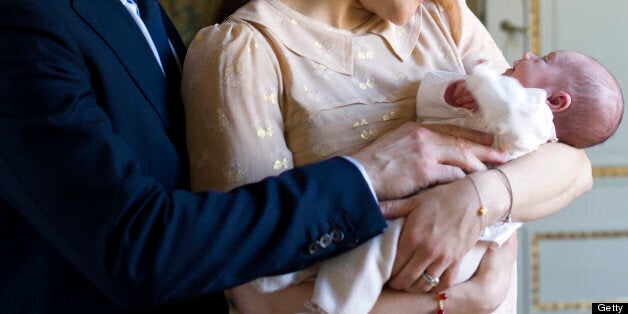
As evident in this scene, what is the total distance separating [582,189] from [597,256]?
2.19m

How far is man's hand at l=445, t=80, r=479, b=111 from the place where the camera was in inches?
55.9

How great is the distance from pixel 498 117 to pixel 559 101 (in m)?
0.15

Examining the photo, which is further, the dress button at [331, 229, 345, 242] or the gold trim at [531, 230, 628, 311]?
the gold trim at [531, 230, 628, 311]

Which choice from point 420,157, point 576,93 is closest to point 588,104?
point 576,93

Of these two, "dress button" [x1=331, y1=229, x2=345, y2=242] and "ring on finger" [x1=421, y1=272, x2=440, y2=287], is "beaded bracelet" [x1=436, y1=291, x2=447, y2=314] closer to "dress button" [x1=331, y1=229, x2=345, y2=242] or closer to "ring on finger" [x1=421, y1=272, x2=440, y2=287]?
"ring on finger" [x1=421, y1=272, x2=440, y2=287]

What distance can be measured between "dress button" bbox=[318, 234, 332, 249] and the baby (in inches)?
4.1

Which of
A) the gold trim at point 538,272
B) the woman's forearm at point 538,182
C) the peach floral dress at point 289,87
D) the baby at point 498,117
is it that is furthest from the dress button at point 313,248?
the gold trim at point 538,272

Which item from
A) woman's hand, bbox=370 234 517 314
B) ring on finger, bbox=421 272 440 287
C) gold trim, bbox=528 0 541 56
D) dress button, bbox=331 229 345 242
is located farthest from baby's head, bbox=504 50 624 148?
gold trim, bbox=528 0 541 56

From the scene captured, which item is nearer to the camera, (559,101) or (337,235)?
(337,235)

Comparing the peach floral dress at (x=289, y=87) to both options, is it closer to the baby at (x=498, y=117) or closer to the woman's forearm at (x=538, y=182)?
the baby at (x=498, y=117)

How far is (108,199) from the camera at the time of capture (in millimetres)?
1080

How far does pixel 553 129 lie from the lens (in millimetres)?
1472

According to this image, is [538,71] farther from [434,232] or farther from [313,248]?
[313,248]

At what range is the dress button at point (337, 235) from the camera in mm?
1183
